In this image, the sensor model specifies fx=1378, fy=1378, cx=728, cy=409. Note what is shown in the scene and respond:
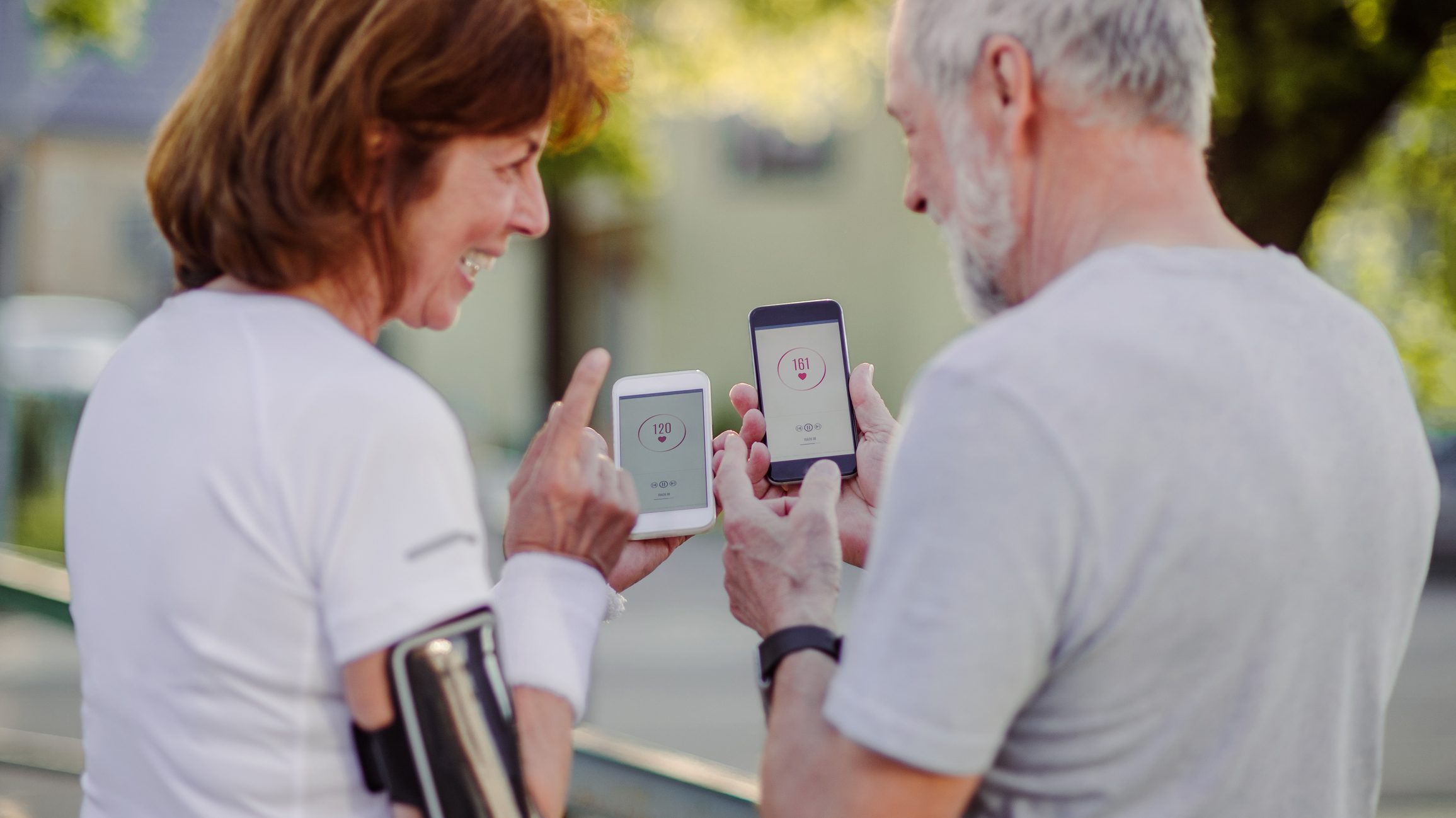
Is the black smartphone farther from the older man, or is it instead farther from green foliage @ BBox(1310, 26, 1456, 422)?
green foliage @ BBox(1310, 26, 1456, 422)

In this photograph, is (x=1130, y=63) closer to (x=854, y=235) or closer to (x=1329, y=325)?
(x=1329, y=325)

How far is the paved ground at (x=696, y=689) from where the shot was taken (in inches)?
281

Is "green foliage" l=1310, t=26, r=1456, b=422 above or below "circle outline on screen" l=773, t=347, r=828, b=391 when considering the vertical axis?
below

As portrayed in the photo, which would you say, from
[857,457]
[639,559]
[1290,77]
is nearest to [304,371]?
[639,559]

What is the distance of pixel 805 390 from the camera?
7.46ft

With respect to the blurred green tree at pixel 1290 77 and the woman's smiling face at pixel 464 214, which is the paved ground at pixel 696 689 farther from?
the woman's smiling face at pixel 464 214

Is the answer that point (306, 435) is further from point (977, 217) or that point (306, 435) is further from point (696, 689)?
point (696, 689)

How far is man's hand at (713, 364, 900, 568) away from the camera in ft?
7.04

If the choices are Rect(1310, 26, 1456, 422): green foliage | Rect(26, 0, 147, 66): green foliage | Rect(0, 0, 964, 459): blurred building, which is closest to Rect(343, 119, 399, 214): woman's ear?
Rect(26, 0, 147, 66): green foliage

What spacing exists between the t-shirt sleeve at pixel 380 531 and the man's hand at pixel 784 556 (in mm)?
476

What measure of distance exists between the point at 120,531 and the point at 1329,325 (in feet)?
4.09

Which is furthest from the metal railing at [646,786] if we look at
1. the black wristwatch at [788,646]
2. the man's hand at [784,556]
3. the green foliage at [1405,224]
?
the green foliage at [1405,224]

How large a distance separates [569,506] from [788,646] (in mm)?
309

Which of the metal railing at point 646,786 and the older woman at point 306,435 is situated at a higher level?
the older woman at point 306,435
